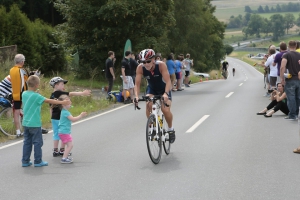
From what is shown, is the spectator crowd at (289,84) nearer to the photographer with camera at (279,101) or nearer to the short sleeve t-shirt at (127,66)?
the photographer with camera at (279,101)

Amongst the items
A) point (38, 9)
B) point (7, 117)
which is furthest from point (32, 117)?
point (38, 9)

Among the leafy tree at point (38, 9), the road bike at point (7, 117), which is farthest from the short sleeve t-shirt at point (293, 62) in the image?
the leafy tree at point (38, 9)

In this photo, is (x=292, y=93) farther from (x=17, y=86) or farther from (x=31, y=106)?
(x=31, y=106)

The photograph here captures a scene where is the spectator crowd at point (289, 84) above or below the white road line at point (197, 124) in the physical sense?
above

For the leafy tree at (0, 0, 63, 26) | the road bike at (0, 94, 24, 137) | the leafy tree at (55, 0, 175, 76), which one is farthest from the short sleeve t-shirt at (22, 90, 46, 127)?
the leafy tree at (0, 0, 63, 26)

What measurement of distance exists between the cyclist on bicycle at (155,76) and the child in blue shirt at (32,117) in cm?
137

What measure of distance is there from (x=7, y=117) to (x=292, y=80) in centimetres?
696

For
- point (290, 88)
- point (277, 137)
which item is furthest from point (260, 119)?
point (277, 137)

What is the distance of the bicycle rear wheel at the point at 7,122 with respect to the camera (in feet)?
40.8

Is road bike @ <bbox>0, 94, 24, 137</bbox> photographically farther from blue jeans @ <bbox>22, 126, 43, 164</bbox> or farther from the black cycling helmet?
the black cycling helmet

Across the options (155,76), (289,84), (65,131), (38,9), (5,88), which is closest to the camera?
(65,131)

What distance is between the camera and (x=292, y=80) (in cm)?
1415

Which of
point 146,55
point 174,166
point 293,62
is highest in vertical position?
point 146,55

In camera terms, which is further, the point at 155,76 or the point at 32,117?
the point at 155,76
